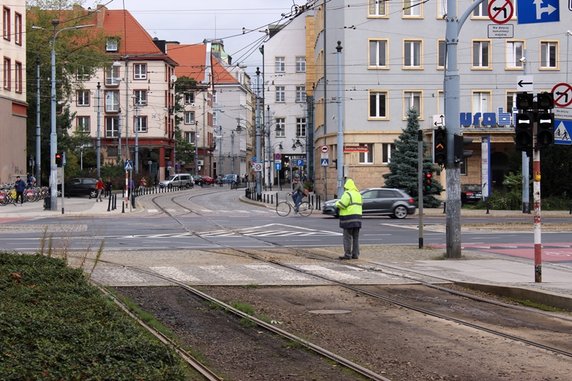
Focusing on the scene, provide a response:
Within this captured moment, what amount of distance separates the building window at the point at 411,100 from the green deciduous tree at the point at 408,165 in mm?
6656

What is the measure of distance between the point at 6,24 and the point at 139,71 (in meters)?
46.2

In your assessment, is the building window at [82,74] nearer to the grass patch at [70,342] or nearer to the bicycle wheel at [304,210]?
the bicycle wheel at [304,210]

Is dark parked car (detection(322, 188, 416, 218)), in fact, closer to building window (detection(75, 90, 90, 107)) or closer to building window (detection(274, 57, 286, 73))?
building window (detection(274, 57, 286, 73))

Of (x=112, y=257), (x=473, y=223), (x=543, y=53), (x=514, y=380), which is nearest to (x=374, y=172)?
(x=543, y=53)

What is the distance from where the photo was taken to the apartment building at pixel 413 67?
57.4m

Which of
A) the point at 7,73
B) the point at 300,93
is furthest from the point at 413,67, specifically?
the point at 300,93

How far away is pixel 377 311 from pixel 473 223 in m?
25.3

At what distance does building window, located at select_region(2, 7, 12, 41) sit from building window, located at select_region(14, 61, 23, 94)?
2.58m

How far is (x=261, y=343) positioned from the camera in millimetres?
9789

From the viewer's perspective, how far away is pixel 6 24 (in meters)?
57.5

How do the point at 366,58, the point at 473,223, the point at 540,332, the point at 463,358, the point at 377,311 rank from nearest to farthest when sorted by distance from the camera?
the point at 463,358 → the point at 540,332 → the point at 377,311 → the point at 473,223 → the point at 366,58

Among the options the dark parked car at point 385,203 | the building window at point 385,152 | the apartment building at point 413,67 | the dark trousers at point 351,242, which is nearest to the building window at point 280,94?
the apartment building at point 413,67

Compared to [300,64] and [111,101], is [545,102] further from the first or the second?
[111,101]

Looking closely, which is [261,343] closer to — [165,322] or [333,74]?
[165,322]
